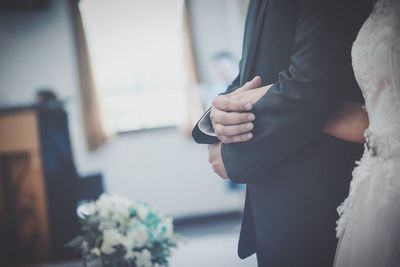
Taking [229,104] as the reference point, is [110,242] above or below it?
below

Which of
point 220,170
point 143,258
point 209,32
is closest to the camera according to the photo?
point 220,170

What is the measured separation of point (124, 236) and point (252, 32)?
2.79 feet

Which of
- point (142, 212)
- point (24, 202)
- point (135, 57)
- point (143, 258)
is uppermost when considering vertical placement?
point (135, 57)

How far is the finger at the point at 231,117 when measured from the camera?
632 millimetres

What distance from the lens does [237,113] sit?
25.2 inches

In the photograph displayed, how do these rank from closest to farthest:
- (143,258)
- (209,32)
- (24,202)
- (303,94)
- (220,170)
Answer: (303,94), (220,170), (143,258), (24,202), (209,32)

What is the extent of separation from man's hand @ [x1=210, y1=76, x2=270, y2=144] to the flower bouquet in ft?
2.38

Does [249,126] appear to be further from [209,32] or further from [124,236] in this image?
[209,32]

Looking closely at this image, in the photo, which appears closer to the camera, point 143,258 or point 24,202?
point 143,258

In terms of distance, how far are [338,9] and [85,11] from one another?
3.72 m

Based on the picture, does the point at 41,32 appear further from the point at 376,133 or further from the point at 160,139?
the point at 376,133

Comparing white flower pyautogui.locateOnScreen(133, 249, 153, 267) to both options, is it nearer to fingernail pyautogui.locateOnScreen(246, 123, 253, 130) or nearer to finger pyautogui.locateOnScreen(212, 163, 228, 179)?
finger pyautogui.locateOnScreen(212, 163, 228, 179)

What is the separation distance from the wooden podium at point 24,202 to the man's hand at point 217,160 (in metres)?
2.28

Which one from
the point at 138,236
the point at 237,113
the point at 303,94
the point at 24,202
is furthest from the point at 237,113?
the point at 24,202
